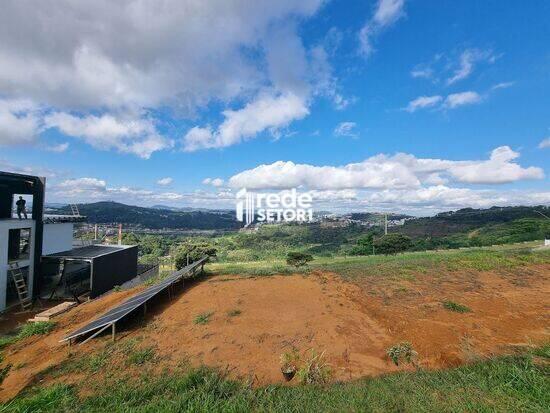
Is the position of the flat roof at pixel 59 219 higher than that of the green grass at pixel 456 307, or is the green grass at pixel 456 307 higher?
the flat roof at pixel 59 219

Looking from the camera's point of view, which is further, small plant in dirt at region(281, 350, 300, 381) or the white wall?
the white wall

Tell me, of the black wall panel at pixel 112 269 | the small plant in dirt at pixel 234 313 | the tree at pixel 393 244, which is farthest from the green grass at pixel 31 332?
the tree at pixel 393 244

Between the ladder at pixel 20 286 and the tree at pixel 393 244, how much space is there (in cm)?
3674

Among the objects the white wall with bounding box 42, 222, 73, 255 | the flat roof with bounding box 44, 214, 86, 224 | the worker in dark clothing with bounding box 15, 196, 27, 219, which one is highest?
the worker in dark clothing with bounding box 15, 196, 27, 219

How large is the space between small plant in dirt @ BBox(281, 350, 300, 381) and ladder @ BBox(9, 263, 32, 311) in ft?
50.6

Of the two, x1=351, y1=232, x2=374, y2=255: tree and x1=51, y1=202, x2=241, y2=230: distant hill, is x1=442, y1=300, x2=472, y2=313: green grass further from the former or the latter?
x1=51, y1=202, x2=241, y2=230: distant hill

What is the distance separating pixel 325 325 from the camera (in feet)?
28.8

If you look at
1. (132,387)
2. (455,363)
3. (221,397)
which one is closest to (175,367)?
(132,387)

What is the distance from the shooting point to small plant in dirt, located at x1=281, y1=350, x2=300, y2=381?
625 cm

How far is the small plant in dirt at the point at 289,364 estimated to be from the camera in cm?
625

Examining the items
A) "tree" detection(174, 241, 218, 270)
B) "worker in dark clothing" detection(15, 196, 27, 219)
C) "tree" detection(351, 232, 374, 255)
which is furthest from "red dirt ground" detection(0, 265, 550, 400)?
"tree" detection(351, 232, 374, 255)

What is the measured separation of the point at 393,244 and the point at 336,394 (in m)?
37.2

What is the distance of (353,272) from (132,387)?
11727 mm

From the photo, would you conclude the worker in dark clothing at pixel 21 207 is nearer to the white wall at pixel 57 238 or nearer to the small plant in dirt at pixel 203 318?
the white wall at pixel 57 238
